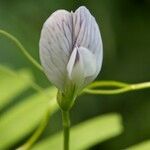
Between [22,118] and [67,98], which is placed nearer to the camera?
[67,98]

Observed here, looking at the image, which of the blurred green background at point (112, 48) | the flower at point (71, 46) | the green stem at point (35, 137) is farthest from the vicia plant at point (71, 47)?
the blurred green background at point (112, 48)

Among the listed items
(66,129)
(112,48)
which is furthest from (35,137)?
(112,48)

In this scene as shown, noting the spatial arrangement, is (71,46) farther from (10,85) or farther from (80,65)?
(10,85)

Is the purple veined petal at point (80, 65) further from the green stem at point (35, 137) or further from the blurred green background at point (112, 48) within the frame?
the blurred green background at point (112, 48)

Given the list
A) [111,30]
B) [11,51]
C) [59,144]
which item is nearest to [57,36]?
[59,144]

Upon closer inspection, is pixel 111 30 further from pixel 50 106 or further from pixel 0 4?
pixel 50 106

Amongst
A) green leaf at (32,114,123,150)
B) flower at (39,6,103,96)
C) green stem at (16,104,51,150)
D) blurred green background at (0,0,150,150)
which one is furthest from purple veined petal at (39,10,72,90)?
blurred green background at (0,0,150,150)
